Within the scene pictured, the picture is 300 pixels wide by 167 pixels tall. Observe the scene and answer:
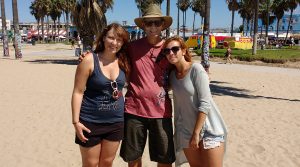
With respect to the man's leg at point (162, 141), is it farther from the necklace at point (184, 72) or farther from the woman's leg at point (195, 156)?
the necklace at point (184, 72)

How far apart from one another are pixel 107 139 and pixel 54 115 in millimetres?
5268

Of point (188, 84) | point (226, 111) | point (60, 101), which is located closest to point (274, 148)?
point (226, 111)

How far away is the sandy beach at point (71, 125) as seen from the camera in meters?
5.50

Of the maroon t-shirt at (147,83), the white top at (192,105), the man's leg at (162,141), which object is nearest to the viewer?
the white top at (192,105)

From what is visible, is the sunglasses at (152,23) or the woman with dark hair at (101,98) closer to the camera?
the woman with dark hair at (101,98)

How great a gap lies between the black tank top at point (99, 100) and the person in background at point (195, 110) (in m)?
0.50

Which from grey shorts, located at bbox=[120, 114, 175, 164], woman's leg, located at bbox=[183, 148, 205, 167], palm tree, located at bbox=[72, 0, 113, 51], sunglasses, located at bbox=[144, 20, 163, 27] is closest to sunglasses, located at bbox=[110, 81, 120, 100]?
grey shorts, located at bbox=[120, 114, 175, 164]

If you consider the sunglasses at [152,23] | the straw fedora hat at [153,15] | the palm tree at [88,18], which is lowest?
the sunglasses at [152,23]

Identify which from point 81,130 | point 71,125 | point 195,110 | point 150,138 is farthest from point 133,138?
point 71,125

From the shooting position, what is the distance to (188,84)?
303 centimetres

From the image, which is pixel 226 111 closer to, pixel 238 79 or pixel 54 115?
pixel 54 115

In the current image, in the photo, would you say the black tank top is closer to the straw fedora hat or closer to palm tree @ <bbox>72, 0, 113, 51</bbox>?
the straw fedora hat

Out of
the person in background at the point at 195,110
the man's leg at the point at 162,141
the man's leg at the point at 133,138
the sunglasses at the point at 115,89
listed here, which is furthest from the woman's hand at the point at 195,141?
the sunglasses at the point at 115,89

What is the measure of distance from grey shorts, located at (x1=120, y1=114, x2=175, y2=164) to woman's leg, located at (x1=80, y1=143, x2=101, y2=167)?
1.12 ft
